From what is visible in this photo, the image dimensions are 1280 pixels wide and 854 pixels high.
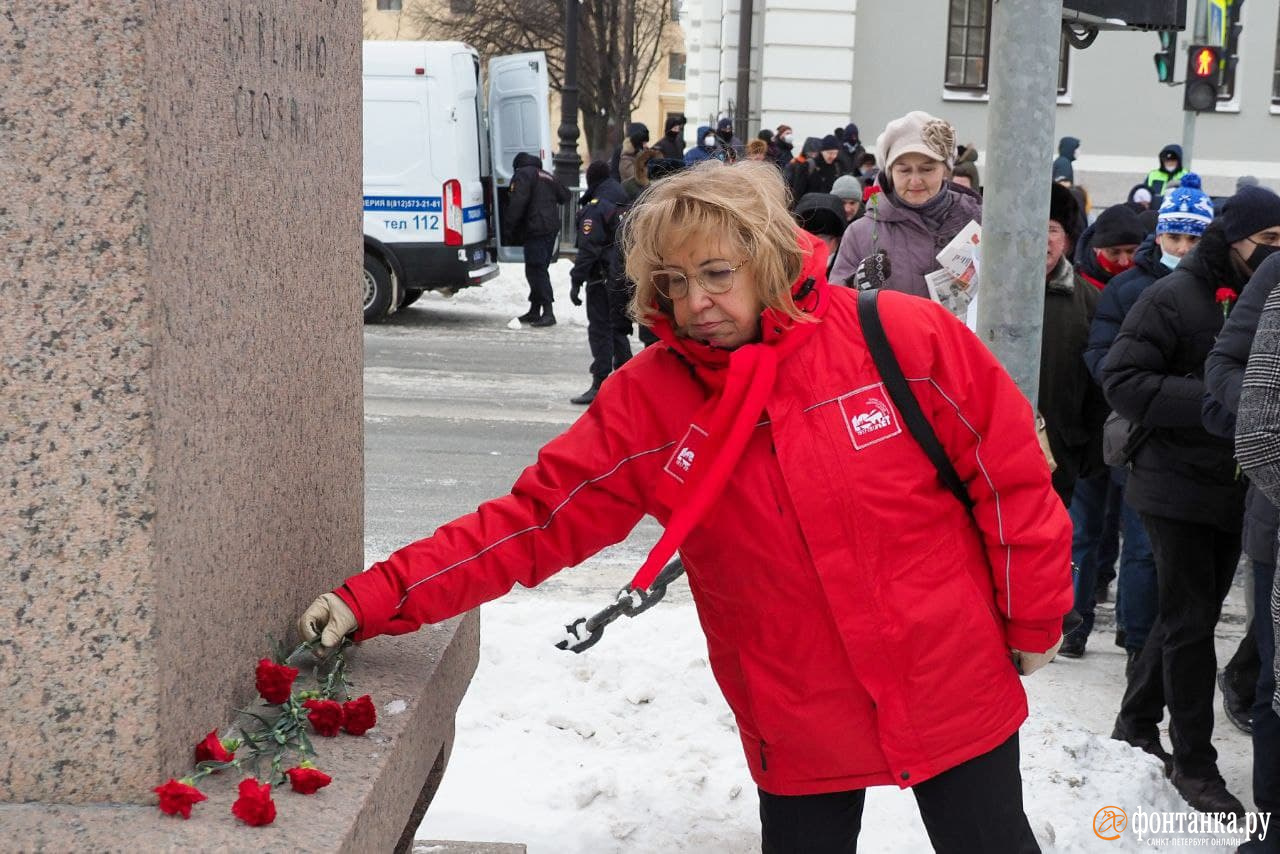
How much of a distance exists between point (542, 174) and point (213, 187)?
1480cm

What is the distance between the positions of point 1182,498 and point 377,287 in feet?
39.0

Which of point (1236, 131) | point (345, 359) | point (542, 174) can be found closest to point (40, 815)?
point (345, 359)

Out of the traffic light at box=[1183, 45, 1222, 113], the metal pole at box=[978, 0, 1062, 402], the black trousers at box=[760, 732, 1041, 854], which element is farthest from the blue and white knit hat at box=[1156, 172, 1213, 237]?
the traffic light at box=[1183, 45, 1222, 113]

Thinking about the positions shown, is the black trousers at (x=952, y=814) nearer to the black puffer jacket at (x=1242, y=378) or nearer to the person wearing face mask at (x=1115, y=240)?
the black puffer jacket at (x=1242, y=378)

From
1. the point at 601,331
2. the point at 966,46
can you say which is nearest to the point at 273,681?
the point at 601,331

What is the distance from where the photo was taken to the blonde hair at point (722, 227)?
265 cm

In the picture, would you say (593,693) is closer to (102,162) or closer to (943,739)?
(943,739)

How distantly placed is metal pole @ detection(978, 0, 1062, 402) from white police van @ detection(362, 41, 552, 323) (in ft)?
33.6

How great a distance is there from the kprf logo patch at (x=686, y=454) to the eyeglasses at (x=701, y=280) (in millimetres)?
233

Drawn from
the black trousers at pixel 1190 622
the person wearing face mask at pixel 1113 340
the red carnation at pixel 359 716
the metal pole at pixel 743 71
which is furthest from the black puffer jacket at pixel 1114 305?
the metal pole at pixel 743 71

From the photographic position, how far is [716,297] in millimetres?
2678

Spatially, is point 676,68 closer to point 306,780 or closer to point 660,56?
point 660,56

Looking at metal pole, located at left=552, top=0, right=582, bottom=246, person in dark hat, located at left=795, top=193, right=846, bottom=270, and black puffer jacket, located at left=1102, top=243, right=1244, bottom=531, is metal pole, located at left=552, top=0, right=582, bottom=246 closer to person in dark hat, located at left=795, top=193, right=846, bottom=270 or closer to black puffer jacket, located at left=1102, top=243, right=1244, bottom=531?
person in dark hat, located at left=795, top=193, right=846, bottom=270

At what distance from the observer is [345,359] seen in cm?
306
